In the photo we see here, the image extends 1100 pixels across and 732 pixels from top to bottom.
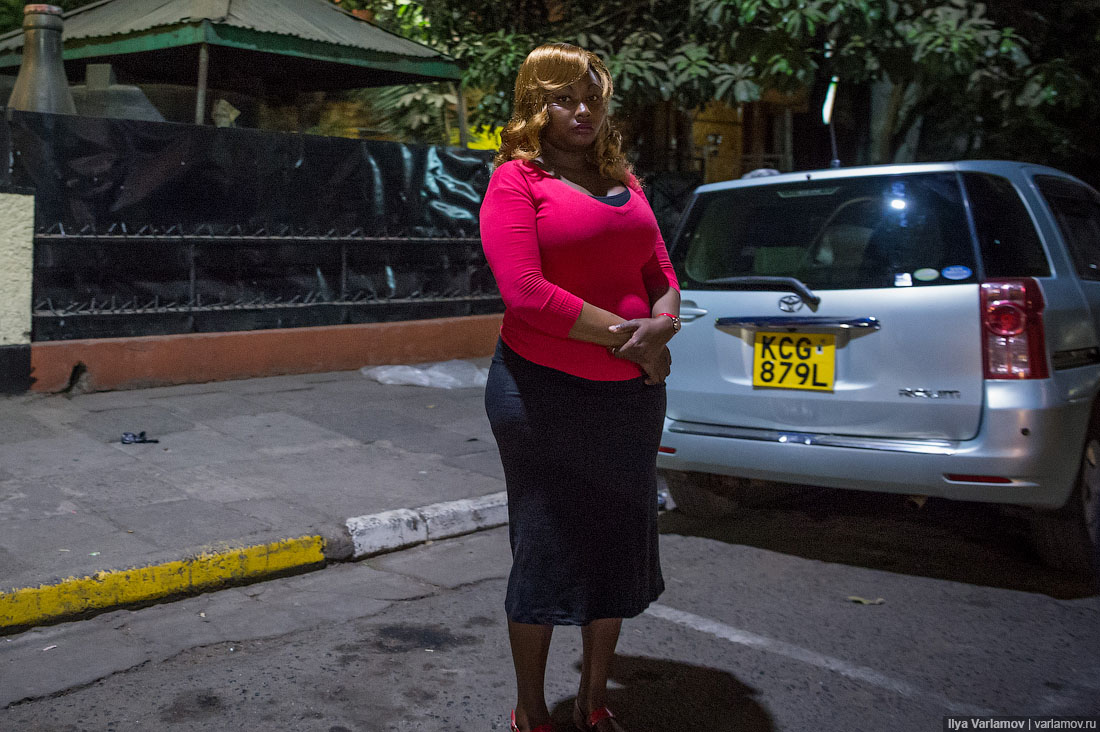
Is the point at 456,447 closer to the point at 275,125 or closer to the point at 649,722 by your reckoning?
the point at 649,722

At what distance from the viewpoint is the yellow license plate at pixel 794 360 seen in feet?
14.3

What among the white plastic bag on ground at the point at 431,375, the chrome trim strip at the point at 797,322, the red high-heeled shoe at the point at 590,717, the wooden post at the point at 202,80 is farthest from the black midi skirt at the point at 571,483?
the wooden post at the point at 202,80

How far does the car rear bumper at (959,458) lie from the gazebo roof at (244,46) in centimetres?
631

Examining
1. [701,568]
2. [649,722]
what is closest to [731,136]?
[701,568]

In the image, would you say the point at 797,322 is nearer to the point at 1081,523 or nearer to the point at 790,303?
the point at 790,303

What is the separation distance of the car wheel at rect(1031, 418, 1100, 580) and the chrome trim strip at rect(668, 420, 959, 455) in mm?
592

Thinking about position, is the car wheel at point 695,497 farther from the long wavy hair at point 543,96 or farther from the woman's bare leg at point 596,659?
the long wavy hair at point 543,96

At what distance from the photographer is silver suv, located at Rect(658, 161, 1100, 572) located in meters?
4.02

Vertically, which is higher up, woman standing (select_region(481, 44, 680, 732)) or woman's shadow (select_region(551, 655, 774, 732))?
woman standing (select_region(481, 44, 680, 732))

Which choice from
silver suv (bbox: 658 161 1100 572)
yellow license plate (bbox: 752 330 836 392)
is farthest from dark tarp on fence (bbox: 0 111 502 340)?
yellow license plate (bbox: 752 330 836 392)

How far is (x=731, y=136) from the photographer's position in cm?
2131

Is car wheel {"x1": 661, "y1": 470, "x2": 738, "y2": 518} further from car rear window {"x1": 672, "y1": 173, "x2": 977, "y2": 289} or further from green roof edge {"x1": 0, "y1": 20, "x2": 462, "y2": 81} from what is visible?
green roof edge {"x1": 0, "y1": 20, "x2": 462, "y2": 81}

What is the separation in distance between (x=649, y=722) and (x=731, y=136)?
63.6ft

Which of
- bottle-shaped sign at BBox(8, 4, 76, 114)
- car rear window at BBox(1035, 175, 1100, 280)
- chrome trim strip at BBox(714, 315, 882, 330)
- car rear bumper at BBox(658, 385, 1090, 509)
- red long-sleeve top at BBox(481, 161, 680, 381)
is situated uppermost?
bottle-shaped sign at BBox(8, 4, 76, 114)
